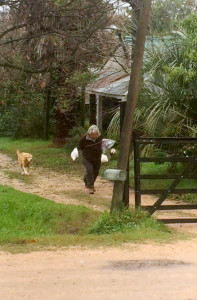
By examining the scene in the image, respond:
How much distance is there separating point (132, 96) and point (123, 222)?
2143mm

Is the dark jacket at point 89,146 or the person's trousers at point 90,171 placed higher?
the dark jacket at point 89,146

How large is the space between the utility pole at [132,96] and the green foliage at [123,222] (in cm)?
27

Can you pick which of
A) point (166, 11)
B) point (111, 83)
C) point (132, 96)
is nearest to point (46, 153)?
point (111, 83)

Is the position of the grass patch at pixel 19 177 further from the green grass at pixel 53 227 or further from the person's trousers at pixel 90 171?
the green grass at pixel 53 227

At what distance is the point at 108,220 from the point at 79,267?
9.30 ft

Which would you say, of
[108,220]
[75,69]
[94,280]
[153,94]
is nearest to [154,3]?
[153,94]

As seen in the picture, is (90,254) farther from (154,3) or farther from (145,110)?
(154,3)

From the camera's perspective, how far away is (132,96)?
11.3 meters

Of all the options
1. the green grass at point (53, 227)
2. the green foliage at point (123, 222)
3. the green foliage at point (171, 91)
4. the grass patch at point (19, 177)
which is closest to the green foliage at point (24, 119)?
the grass patch at point (19, 177)

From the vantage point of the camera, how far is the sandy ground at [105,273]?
714cm

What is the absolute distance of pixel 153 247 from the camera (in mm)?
9773

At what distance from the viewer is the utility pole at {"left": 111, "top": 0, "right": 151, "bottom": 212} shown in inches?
439

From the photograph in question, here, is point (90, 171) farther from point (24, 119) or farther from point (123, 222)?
point (24, 119)

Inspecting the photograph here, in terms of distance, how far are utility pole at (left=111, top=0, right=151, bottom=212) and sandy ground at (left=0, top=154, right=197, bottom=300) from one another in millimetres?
1572
